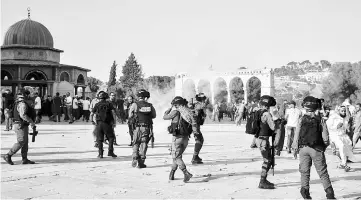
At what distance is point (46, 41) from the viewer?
153 ft

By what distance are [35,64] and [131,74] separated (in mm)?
50020

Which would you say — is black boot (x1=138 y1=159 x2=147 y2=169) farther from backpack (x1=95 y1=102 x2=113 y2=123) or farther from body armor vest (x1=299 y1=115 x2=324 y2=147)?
body armor vest (x1=299 y1=115 x2=324 y2=147)

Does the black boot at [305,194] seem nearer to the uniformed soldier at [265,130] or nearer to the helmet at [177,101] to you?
the uniformed soldier at [265,130]

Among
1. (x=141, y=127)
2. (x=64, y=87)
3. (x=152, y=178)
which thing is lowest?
(x=152, y=178)

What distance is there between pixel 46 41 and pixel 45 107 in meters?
22.0

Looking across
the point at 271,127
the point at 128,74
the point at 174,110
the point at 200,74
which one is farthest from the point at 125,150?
the point at 128,74

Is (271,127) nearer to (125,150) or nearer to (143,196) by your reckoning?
(143,196)

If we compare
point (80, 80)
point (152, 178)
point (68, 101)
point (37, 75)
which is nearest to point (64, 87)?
point (80, 80)

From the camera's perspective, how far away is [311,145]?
629 cm

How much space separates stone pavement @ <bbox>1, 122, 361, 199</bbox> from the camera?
21.4 ft

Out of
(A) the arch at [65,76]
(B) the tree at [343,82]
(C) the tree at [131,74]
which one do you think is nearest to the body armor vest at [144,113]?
(A) the arch at [65,76]

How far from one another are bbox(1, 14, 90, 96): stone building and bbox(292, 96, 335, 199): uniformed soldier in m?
39.1

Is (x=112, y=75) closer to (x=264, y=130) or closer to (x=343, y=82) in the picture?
(x=343, y=82)

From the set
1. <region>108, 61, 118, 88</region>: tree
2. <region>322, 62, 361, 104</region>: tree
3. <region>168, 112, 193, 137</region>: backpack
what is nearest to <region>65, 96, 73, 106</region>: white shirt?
<region>168, 112, 193, 137</region>: backpack
